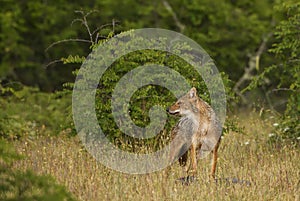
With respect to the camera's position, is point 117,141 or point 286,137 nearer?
point 117,141

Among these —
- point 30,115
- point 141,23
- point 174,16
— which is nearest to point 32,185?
point 30,115

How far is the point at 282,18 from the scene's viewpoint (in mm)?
14289

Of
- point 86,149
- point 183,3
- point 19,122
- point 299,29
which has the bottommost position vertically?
point 86,149

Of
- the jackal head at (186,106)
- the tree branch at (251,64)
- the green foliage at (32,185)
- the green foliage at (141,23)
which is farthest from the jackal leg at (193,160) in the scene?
the green foliage at (141,23)

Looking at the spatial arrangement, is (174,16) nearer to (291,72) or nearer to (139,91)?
(291,72)

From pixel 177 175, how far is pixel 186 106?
1.08 m

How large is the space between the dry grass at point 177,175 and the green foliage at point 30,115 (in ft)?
3.51

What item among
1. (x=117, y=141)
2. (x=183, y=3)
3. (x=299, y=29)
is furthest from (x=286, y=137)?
(x=183, y=3)

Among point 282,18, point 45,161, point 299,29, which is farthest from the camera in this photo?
point 282,18

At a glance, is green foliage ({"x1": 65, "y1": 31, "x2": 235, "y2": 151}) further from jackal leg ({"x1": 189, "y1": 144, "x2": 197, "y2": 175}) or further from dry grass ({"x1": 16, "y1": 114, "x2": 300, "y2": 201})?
jackal leg ({"x1": 189, "y1": 144, "x2": 197, "y2": 175})

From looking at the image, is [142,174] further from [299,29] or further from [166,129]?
[299,29]

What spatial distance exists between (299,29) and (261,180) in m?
4.70

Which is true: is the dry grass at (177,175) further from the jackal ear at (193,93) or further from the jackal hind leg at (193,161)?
the jackal ear at (193,93)

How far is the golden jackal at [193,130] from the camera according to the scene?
9.08 meters
